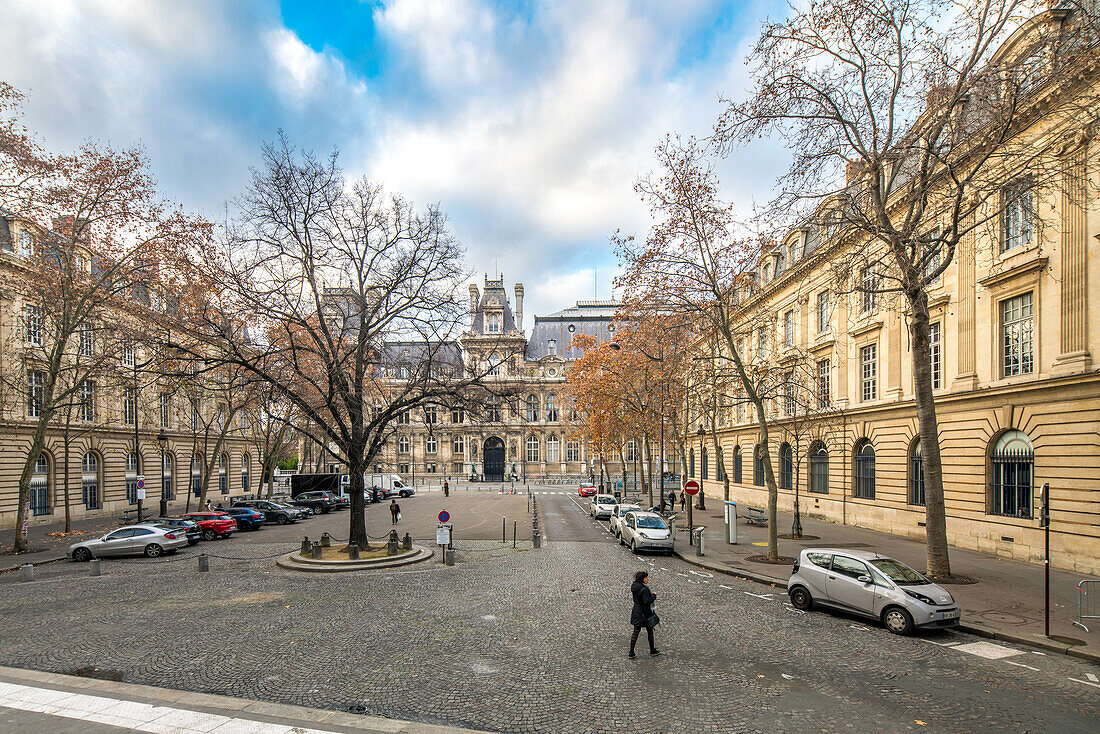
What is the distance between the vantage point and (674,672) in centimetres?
955

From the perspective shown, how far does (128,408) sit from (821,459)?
150 feet

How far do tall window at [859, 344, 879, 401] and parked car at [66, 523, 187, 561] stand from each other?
106 ft

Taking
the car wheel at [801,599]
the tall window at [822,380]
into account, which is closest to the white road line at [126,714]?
the car wheel at [801,599]

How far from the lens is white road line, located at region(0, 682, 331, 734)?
25.3ft

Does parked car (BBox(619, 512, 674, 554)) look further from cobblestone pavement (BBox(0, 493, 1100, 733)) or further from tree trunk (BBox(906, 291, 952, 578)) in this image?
tree trunk (BBox(906, 291, 952, 578))

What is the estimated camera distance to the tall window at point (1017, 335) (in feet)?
64.0

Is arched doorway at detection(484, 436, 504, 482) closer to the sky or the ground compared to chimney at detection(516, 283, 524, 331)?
closer to the ground

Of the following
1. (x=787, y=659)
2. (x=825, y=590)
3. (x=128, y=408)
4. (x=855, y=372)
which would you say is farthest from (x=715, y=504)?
(x=128, y=408)

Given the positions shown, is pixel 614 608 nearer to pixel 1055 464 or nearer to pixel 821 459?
pixel 1055 464

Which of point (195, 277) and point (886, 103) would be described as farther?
point (195, 277)

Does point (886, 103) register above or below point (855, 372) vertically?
above

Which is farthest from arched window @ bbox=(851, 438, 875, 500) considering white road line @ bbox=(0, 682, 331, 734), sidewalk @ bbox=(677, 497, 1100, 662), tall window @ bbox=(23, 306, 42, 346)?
tall window @ bbox=(23, 306, 42, 346)

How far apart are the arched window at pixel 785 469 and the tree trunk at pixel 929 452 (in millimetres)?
20133

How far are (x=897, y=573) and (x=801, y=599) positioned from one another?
7.51 feet
